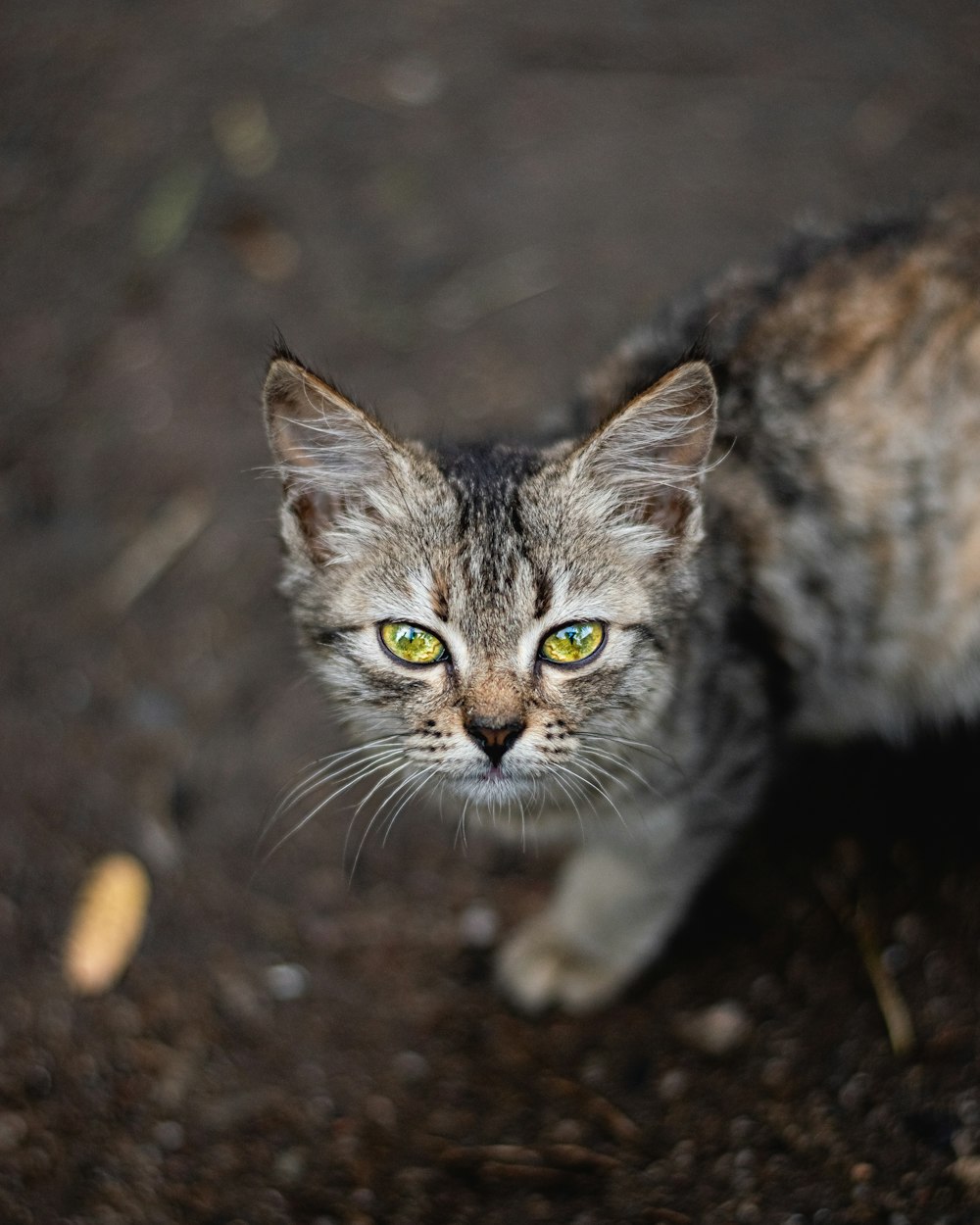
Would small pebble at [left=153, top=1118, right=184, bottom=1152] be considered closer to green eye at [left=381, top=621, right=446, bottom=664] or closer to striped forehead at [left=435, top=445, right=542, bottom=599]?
green eye at [left=381, top=621, right=446, bottom=664]

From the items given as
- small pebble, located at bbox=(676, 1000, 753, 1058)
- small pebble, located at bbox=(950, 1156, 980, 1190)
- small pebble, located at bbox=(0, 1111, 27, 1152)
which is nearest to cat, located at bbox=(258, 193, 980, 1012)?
small pebble, located at bbox=(676, 1000, 753, 1058)

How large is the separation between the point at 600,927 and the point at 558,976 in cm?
21

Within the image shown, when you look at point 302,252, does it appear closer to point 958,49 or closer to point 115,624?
point 115,624

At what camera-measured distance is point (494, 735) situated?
1.89 m

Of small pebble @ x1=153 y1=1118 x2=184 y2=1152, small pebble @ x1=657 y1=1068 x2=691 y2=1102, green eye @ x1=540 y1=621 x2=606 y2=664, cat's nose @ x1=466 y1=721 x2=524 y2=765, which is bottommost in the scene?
small pebble @ x1=657 y1=1068 x2=691 y2=1102

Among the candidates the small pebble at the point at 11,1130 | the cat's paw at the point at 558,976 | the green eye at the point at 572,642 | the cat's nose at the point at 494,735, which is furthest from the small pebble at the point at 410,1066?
the green eye at the point at 572,642

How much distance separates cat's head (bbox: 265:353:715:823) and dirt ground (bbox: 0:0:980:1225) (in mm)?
421

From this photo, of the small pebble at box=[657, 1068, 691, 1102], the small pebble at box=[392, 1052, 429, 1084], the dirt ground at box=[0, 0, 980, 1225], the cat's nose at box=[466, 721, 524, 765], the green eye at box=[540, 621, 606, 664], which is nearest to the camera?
the cat's nose at box=[466, 721, 524, 765]

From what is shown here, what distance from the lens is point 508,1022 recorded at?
9.00 ft

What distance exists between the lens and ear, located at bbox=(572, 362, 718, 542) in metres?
1.93

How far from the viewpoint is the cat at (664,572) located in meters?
1.98

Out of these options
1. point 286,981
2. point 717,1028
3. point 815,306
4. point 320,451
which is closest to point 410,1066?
point 286,981

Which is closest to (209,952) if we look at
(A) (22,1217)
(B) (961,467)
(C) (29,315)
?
(A) (22,1217)

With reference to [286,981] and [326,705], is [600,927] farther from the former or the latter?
[326,705]
